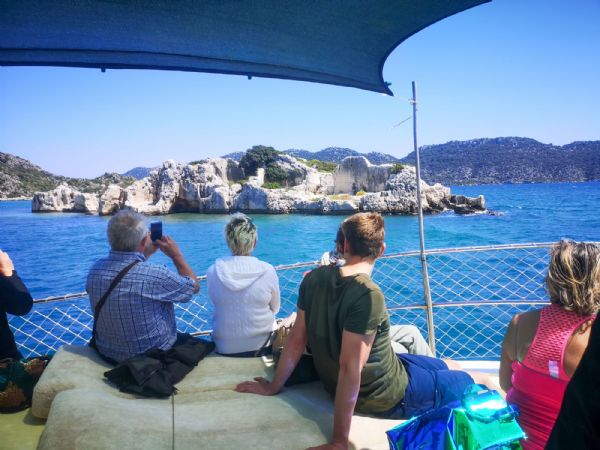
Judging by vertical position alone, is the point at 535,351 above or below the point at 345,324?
A: below

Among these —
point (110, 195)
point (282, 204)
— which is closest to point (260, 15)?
point (282, 204)

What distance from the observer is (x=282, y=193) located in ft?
164

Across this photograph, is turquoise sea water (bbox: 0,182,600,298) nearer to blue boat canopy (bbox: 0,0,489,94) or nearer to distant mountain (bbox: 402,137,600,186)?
blue boat canopy (bbox: 0,0,489,94)

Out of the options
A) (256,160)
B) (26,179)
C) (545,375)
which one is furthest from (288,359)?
(26,179)

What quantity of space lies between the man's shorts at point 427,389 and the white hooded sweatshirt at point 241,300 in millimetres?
958

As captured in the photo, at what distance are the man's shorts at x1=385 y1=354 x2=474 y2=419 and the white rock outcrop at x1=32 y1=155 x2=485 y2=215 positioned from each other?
4383 cm

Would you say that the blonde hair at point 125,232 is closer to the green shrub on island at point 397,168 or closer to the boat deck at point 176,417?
the boat deck at point 176,417

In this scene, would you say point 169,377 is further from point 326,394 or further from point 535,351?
point 535,351

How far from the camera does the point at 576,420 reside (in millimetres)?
608

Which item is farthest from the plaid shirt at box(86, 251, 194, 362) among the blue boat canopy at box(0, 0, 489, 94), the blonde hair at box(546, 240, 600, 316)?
the blonde hair at box(546, 240, 600, 316)

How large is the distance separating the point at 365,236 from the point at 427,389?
87 cm

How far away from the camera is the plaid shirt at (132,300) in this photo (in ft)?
7.36

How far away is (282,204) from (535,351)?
48.1m

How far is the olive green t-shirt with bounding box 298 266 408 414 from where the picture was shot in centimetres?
176
